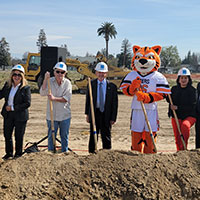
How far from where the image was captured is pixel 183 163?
3434mm

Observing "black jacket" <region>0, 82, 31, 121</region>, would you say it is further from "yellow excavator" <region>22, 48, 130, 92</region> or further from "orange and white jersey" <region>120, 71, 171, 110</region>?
"yellow excavator" <region>22, 48, 130, 92</region>

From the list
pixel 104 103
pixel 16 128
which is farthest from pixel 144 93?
pixel 16 128

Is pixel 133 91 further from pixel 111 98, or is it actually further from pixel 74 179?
pixel 74 179

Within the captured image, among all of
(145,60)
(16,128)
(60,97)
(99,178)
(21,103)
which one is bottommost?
(99,178)

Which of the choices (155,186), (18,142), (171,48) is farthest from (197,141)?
(171,48)

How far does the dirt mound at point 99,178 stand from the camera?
9.63ft

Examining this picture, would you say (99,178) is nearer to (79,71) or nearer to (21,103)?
(21,103)

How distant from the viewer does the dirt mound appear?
2.94 m

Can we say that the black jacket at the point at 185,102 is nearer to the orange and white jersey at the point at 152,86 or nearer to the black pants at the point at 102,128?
the orange and white jersey at the point at 152,86

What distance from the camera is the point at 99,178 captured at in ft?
10.2

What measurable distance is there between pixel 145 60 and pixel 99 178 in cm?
225

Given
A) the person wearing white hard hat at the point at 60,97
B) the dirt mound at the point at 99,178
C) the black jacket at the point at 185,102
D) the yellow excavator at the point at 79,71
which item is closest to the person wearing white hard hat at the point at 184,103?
the black jacket at the point at 185,102

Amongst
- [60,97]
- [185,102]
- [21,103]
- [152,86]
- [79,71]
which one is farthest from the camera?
[79,71]

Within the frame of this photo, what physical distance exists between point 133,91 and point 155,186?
1763 mm
